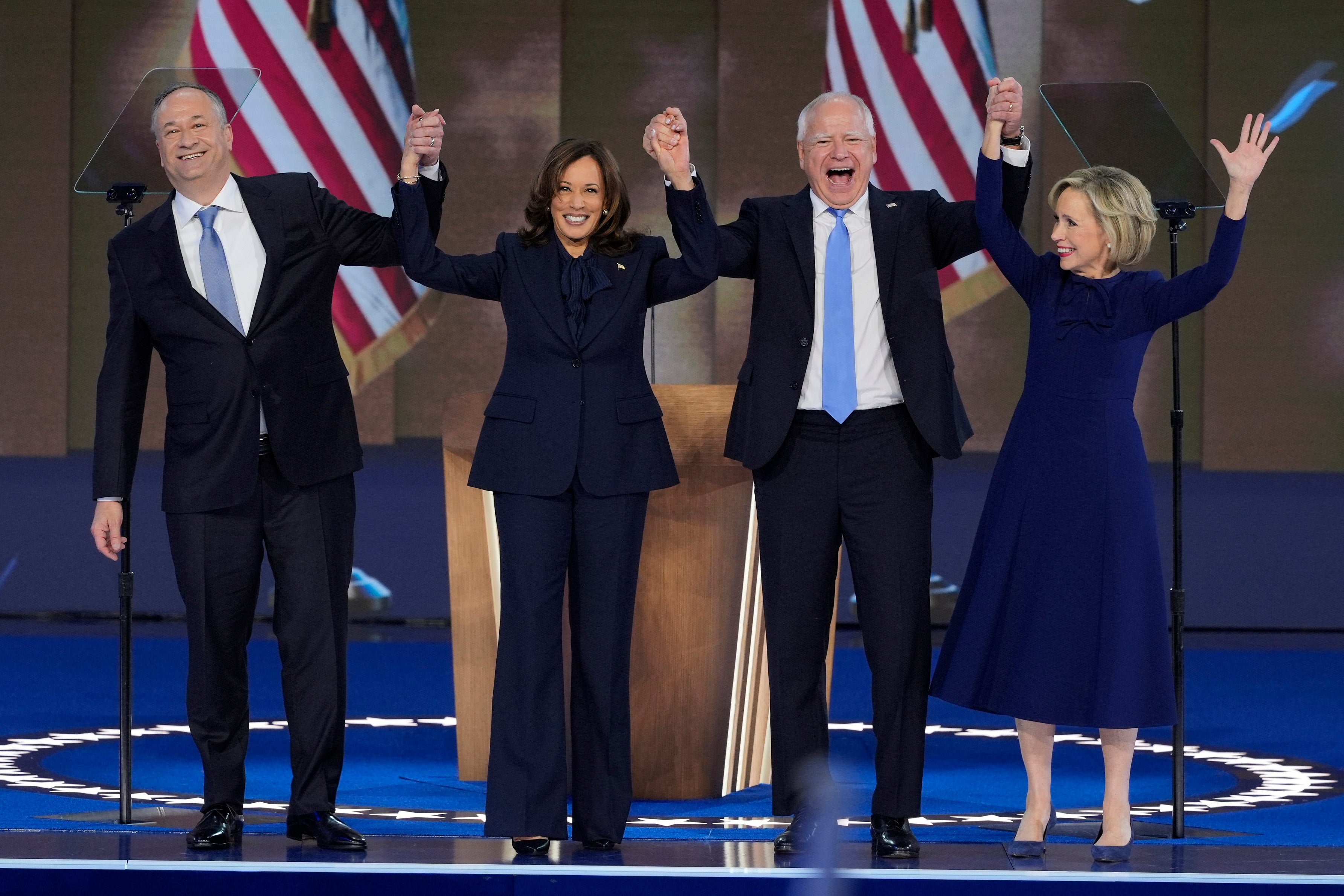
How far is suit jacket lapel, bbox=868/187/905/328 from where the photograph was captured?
331 cm

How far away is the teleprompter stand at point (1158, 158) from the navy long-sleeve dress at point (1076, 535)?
44cm

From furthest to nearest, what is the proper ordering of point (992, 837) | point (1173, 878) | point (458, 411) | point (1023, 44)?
point (1023, 44), point (458, 411), point (992, 837), point (1173, 878)

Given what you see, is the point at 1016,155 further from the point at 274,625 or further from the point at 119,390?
the point at 119,390

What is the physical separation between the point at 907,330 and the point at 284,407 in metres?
1.24

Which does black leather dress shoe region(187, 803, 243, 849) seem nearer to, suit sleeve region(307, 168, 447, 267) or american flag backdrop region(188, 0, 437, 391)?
suit sleeve region(307, 168, 447, 267)

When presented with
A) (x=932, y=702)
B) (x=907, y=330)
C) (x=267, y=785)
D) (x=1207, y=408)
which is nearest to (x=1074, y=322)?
(x=907, y=330)

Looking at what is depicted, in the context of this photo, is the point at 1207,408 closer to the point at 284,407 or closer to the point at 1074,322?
the point at 1074,322

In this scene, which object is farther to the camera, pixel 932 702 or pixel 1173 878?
pixel 932 702

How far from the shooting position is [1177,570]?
383cm

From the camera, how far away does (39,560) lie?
8047 millimetres

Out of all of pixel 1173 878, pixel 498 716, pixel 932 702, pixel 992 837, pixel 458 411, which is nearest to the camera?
pixel 1173 878

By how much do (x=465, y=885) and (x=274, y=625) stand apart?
2.25 ft

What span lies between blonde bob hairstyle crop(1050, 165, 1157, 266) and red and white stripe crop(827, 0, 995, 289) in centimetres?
457

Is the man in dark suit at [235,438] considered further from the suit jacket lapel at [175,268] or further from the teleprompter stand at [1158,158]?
the teleprompter stand at [1158,158]
